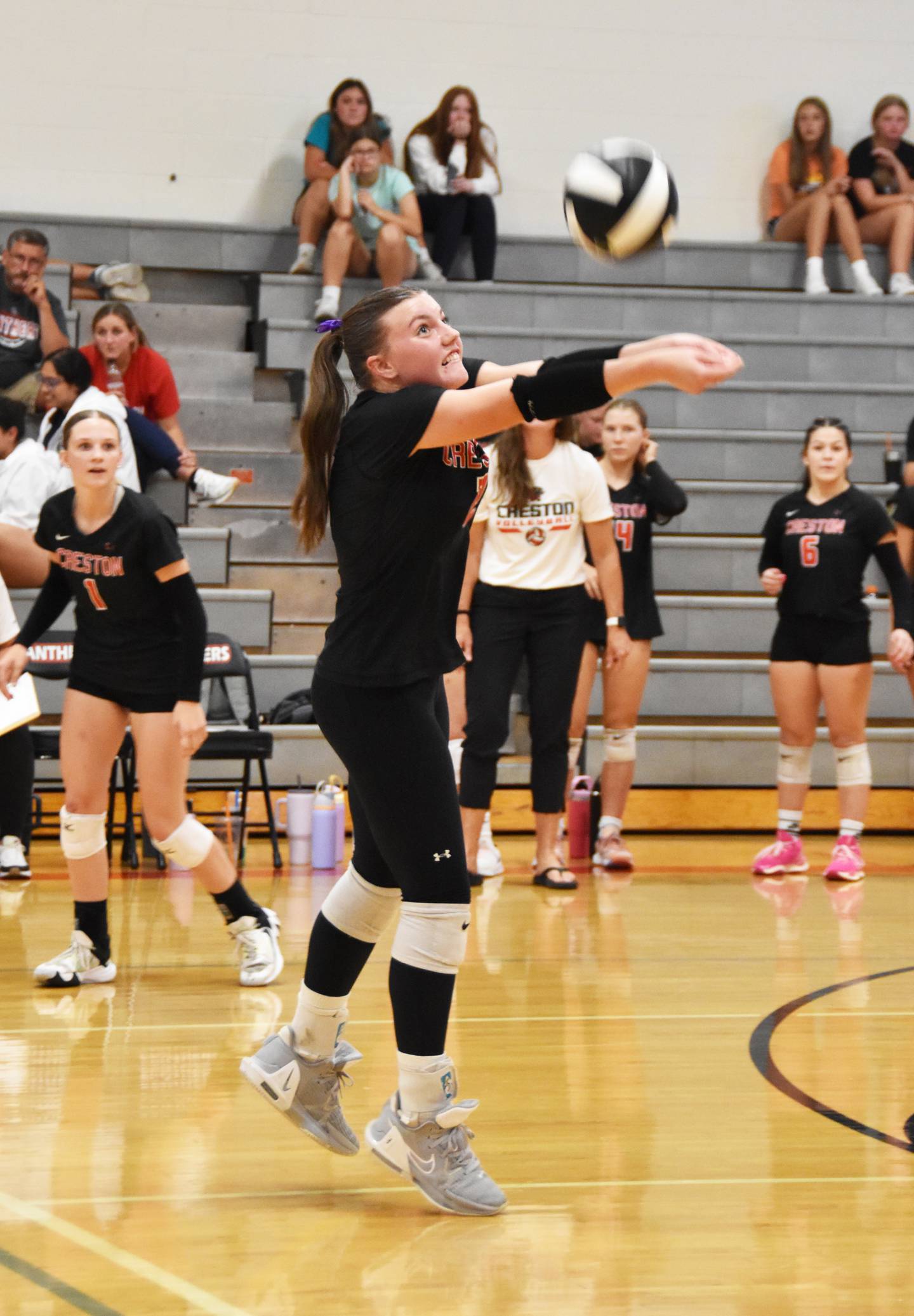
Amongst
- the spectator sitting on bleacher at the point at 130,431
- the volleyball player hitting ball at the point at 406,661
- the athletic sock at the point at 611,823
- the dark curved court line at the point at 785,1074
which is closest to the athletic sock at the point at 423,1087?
the volleyball player hitting ball at the point at 406,661

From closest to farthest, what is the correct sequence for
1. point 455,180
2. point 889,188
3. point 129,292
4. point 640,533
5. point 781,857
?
point 781,857, point 640,533, point 129,292, point 455,180, point 889,188

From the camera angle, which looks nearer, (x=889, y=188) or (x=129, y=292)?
(x=129, y=292)

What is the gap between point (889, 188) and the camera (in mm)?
Result: 10445

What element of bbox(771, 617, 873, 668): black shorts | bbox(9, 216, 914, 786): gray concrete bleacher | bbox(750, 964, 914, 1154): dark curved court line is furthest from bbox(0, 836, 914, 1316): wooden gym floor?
bbox(9, 216, 914, 786): gray concrete bleacher

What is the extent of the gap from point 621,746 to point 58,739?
7.94 ft

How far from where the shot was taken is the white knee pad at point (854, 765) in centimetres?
659

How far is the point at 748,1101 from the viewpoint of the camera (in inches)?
133

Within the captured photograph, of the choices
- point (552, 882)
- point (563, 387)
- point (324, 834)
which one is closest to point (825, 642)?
point (552, 882)

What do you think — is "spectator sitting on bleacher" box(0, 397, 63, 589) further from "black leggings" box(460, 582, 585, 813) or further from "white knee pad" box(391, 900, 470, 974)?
"white knee pad" box(391, 900, 470, 974)

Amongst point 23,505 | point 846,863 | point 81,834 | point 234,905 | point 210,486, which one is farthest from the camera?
point 210,486

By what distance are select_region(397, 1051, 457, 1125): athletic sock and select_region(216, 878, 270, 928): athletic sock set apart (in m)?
1.83

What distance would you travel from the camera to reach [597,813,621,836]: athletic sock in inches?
264

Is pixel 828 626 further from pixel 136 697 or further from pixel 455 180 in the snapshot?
pixel 455 180

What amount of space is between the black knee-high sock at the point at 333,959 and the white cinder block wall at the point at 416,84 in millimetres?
8265
